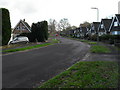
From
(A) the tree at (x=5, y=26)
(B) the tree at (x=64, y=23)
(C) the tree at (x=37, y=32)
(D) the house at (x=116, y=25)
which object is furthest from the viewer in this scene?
(B) the tree at (x=64, y=23)

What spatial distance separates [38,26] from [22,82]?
Answer: 27130 mm

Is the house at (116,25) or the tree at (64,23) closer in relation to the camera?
the house at (116,25)

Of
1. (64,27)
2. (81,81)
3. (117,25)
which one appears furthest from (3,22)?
(64,27)

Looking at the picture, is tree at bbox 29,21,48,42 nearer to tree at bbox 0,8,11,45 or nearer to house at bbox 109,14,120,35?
tree at bbox 0,8,11,45

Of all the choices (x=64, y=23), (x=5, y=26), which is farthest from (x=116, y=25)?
(x=64, y=23)

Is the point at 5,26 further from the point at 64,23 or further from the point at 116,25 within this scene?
the point at 64,23

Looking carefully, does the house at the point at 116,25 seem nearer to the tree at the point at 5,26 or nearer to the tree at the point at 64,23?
the tree at the point at 5,26

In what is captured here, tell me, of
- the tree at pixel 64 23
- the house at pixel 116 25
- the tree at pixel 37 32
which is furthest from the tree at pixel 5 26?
the tree at pixel 64 23

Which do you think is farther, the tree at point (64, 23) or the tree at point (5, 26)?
the tree at point (64, 23)

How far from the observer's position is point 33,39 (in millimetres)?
32188

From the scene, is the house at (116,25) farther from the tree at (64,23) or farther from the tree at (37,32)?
the tree at (64,23)

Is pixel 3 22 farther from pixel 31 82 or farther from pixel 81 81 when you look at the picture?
pixel 81 81


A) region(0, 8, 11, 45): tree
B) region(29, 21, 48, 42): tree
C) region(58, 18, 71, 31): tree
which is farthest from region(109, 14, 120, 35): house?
region(58, 18, 71, 31): tree

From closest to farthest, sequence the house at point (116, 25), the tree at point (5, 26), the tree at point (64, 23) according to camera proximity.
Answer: the tree at point (5, 26) < the house at point (116, 25) < the tree at point (64, 23)
